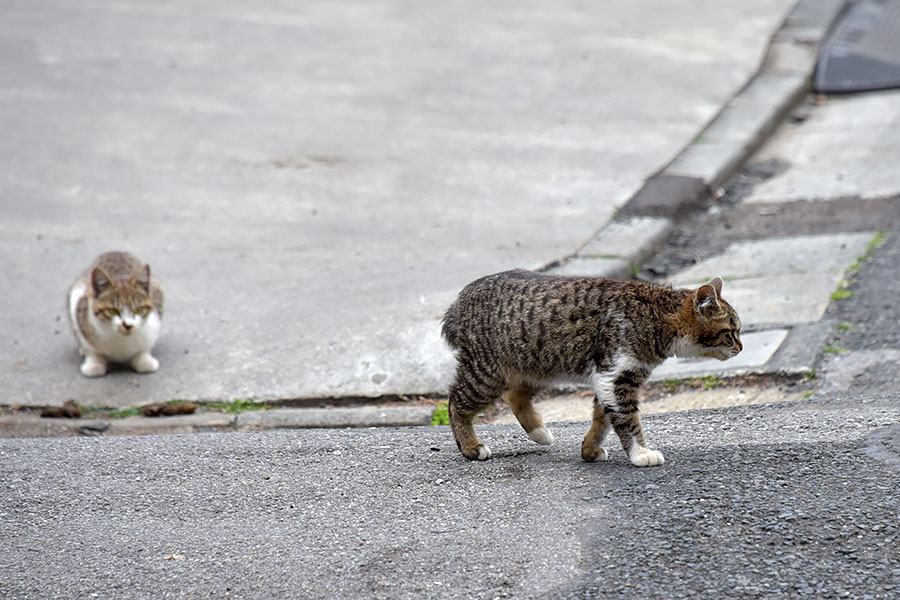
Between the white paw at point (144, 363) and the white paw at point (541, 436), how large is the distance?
2811 mm

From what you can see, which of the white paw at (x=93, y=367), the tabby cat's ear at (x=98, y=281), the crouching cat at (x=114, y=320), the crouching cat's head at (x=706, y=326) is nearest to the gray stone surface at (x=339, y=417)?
the crouching cat at (x=114, y=320)

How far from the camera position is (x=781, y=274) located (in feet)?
24.9

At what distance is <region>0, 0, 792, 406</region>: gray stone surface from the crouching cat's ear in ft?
6.62

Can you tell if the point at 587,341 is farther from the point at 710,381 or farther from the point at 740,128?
the point at 740,128

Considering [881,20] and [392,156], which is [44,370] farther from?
[881,20]

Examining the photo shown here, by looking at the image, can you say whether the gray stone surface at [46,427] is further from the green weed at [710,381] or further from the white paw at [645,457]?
the green weed at [710,381]

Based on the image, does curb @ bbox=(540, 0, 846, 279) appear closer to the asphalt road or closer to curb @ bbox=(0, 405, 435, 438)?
curb @ bbox=(0, 405, 435, 438)

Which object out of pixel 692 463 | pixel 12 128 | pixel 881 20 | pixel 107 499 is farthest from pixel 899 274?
pixel 12 128

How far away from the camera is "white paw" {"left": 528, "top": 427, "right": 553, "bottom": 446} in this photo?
17.2 ft

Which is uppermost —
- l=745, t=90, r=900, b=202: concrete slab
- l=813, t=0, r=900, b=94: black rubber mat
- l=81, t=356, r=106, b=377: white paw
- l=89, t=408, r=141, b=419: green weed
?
l=813, t=0, r=900, b=94: black rubber mat

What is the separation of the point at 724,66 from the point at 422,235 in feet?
16.9

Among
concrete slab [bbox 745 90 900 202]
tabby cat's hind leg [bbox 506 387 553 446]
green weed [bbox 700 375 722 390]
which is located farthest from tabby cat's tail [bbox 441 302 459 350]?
concrete slab [bbox 745 90 900 202]

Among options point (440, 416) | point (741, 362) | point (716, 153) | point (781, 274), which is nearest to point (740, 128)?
point (716, 153)

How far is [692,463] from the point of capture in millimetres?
4777
